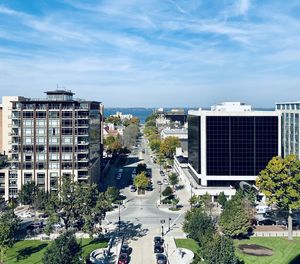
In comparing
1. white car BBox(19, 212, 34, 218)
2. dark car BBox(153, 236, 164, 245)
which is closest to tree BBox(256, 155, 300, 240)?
dark car BBox(153, 236, 164, 245)

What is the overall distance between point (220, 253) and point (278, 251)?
57.8ft

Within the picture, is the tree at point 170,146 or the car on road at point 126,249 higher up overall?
the tree at point 170,146

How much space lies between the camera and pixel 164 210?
86.1 m

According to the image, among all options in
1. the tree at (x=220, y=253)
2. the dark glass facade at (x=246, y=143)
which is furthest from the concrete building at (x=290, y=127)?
the tree at (x=220, y=253)

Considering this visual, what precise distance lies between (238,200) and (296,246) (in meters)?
12.8

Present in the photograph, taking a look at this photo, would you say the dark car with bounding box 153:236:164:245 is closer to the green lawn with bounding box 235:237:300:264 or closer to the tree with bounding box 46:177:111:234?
the tree with bounding box 46:177:111:234

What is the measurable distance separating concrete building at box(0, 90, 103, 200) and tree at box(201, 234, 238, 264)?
46.9 metres

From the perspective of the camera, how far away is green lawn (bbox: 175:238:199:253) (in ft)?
199

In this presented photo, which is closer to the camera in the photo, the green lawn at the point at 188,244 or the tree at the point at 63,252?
the tree at the point at 63,252

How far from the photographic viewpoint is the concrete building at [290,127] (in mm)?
97688

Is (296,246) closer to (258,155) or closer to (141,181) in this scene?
(258,155)

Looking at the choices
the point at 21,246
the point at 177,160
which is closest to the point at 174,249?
the point at 21,246

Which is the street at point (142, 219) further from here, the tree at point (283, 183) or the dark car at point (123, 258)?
the tree at point (283, 183)

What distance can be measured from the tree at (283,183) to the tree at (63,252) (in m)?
35.0
